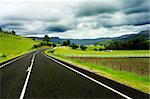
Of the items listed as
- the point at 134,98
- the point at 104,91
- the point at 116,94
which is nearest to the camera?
the point at 134,98

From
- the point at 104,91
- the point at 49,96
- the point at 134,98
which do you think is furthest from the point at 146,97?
the point at 49,96

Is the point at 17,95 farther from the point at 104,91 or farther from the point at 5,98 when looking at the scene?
the point at 104,91

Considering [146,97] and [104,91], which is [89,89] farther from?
[146,97]

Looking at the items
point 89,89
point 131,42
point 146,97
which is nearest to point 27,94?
point 89,89

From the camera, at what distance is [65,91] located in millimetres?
12055

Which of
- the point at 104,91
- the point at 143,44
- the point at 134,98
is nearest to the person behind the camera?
the point at 134,98

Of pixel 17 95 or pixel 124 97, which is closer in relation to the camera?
pixel 124 97

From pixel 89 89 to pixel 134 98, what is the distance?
2.58 metres

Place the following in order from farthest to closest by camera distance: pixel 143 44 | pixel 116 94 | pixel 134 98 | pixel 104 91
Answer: pixel 143 44 → pixel 104 91 → pixel 116 94 → pixel 134 98

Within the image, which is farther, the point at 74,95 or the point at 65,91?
the point at 65,91

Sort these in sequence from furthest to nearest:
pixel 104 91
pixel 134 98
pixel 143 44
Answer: pixel 143 44, pixel 104 91, pixel 134 98

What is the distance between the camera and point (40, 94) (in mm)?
11406

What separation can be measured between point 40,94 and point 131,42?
151 meters

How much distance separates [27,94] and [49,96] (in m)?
1.02
